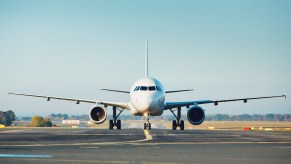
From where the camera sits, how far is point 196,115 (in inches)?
1481

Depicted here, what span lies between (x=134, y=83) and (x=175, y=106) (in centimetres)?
410

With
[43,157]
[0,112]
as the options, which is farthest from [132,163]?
[0,112]

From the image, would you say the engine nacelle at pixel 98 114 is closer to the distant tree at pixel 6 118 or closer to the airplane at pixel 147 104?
the airplane at pixel 147 104

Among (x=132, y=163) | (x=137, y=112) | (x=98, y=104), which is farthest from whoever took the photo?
(x=98, y=104)

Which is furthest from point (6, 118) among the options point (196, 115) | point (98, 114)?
point (196, 115)

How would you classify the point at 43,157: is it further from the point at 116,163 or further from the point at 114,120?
the point at 114,120

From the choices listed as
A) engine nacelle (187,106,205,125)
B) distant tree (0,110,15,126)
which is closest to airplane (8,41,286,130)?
engine nacelle (187,106,205,125)

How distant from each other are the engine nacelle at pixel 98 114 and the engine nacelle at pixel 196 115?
710 centimetres

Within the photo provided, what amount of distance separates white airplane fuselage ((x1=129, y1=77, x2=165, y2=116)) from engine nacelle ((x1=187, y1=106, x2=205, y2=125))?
8.58 ft

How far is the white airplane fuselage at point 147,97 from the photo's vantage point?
111 feet

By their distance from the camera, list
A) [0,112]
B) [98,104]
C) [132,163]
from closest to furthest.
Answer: [132,163], [98,104], [0,112]

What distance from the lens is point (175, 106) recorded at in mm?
38500

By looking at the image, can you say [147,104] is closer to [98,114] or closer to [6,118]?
[98,114]

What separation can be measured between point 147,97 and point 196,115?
5.81 m
